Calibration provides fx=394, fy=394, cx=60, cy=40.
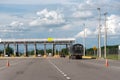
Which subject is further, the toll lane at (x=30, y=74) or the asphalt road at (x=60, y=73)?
the asphalt road at (x=60, y=73)

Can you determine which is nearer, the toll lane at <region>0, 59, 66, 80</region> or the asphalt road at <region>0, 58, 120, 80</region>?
the toll lane at <region>0, 59, 66, 80</region>

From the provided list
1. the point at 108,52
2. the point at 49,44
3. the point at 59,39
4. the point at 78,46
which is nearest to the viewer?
the point at 78,46

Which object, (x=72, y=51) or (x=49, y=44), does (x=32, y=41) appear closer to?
(x=49, y=44)

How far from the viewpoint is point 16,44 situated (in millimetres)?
167875

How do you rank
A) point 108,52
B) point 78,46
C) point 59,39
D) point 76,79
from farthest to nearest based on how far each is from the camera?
point 59,39
point 108,52
point 78,46
point 76,79

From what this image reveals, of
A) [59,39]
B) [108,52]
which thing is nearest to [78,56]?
[108,52]

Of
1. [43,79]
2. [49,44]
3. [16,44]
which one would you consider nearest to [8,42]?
[16,44]

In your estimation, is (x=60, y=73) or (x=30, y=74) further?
(x=60, y=73)

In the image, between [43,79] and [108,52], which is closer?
[43,79]

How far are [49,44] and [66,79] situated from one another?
494ft

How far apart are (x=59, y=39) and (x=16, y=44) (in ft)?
63.7

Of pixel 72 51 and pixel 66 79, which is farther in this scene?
pixel 72 51

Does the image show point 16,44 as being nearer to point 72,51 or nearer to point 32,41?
point 32,41

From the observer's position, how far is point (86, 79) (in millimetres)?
22734
